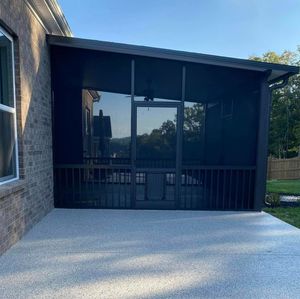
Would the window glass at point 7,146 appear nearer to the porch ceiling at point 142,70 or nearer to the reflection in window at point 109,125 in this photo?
the reflection in window at point 109,125

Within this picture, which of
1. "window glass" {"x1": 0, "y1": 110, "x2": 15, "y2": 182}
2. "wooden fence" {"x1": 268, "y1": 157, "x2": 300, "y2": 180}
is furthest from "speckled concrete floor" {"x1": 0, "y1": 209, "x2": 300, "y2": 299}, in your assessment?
"wooden fence" {"x1": 268, "y1": 157, "x2": 300, "y2": 180}

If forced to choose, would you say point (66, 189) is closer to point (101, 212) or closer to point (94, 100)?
point (101, 212)

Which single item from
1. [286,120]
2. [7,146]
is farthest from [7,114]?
[286,120]

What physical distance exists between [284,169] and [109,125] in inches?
392

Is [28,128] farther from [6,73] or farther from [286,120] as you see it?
[286,120]

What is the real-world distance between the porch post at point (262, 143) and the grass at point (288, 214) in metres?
0.37

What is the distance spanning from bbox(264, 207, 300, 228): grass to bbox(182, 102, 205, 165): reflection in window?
5.95ft

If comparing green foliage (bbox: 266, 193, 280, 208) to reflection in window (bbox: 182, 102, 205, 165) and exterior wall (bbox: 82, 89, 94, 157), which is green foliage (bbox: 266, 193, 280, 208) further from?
exterior wall (bbox: 82, 89, 94, 157)

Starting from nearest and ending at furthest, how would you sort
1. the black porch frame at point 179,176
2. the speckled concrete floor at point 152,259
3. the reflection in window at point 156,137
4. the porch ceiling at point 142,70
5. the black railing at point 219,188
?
the speckled concrete floor at point 152,259 → the porch ceiling at point 142,70 → the black porch frame at point 179,176 → the reflection in window at point 156,137 → the black railing at point 219,188

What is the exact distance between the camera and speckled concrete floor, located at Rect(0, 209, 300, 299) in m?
2.36

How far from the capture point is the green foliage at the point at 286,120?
48.9ft

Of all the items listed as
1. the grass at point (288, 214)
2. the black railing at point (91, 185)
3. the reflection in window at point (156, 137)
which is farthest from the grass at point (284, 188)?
the black railing at point (91, 185)

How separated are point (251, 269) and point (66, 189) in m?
3.71

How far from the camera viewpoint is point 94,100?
5.08 meters
